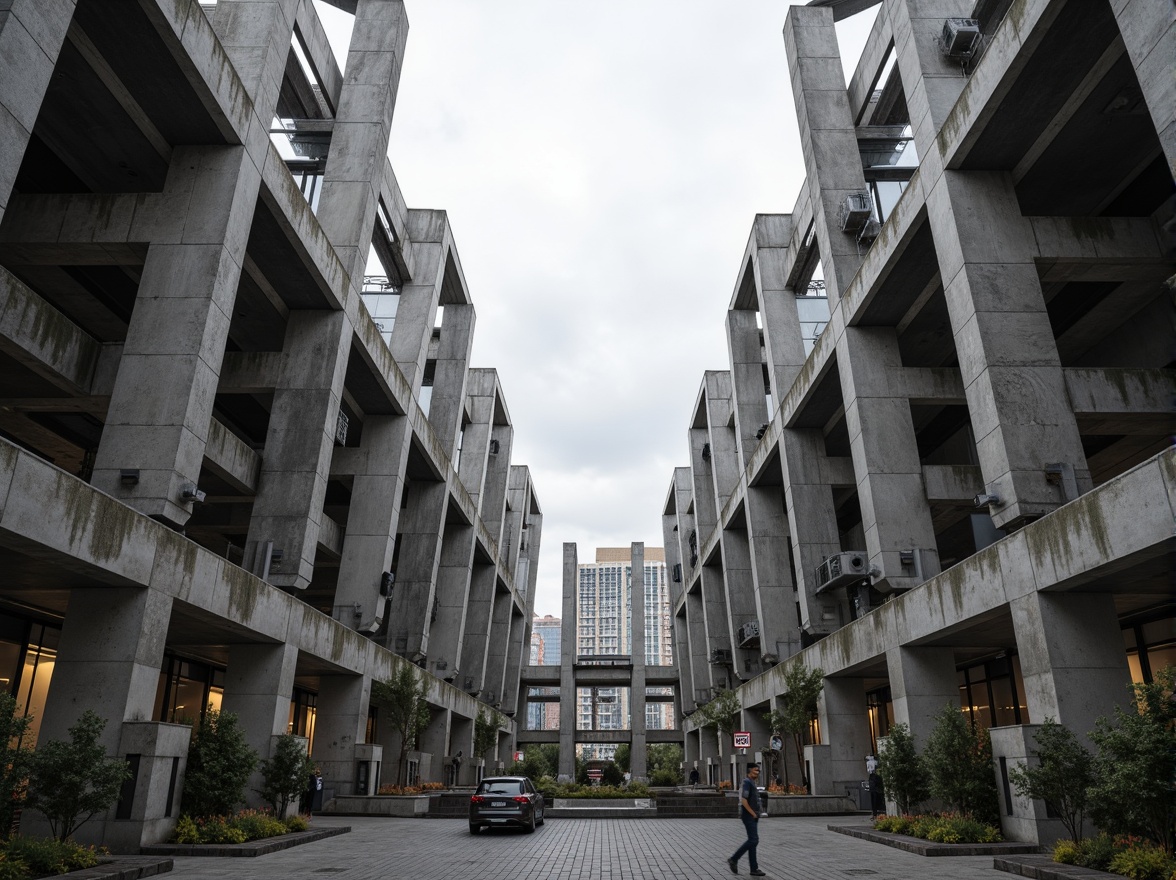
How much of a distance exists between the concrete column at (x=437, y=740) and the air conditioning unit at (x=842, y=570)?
20.4 metres

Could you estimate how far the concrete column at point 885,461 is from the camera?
2223cm

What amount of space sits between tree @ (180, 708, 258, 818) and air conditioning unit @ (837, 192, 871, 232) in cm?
2321

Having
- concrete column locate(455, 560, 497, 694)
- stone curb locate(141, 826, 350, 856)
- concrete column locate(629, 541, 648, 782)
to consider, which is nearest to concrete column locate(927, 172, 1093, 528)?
stone curb locate(141, 826, 350, 856)

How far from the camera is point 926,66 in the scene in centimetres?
2069

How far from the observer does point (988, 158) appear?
18.3 m

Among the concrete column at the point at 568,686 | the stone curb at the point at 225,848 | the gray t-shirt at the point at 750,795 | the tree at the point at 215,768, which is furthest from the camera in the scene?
the concrete column at the point at 568,686

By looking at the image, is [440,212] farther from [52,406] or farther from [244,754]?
[244,754]

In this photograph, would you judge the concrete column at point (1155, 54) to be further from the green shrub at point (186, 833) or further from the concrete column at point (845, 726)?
the concrete column at point (845, 726)

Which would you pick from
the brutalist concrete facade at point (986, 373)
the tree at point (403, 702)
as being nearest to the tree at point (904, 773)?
the brutalist concrete facade at point (986, 373)

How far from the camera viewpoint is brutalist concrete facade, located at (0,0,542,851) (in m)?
13.6

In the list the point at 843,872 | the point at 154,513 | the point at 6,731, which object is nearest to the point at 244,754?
the point at 154,513

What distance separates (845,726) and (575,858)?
1534cm

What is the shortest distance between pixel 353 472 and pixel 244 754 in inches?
631

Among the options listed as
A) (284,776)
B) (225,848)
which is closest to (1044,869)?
(225,848)
